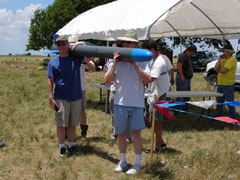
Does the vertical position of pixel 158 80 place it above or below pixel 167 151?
above

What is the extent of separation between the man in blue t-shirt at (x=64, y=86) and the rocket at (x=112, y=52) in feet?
0.54

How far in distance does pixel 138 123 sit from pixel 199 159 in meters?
1.09

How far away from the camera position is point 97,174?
3949 mm

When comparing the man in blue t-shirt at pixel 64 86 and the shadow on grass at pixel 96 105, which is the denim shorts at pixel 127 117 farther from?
the shadow on grass at pixel 96 105

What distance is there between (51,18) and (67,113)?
28551mm

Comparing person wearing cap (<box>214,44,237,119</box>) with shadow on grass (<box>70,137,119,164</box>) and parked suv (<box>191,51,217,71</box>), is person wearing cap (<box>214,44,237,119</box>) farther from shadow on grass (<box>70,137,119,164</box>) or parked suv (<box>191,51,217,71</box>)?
parked suv (<box>191,51,217,71</box>)

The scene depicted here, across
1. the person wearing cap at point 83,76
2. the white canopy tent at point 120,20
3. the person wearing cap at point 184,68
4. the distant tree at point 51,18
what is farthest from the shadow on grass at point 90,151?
the distant tree at point 51,18

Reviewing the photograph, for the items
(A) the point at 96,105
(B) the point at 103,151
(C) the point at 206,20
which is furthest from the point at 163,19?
(A) the point at 96,105

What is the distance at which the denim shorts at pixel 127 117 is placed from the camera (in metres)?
3.77

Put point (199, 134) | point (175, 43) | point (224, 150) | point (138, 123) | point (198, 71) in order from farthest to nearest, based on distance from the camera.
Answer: point (175, 43), point (198, 71), point (199, 134), point (224, 150), point (138, 123)

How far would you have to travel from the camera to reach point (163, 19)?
661cm

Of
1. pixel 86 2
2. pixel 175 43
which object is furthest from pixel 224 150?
pixel 86 2

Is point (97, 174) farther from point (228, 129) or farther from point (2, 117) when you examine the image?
point (2, 117)

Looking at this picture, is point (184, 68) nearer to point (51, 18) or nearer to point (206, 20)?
point (206, 20)
